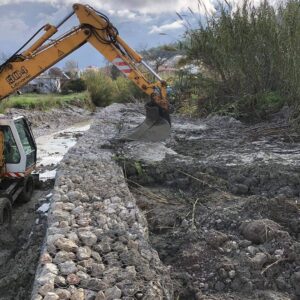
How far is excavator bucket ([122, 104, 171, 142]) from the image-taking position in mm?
9680

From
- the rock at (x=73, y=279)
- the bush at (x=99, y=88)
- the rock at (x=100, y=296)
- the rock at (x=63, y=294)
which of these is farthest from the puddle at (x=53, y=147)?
the bush at (x=99, y=88)

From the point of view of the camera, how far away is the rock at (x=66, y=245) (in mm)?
4242

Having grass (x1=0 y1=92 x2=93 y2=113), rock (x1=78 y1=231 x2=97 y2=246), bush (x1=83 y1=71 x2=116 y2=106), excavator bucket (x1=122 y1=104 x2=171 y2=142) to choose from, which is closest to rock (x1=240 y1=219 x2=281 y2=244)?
rock (x1=78 y1=231 x2=97 y2=246)

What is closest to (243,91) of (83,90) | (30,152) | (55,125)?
(30,152)

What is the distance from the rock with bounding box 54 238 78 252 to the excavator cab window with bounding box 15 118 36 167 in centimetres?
407

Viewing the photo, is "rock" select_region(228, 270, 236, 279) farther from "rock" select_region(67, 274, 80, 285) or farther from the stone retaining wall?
"rock" select_region(67, 274, 80, 285)

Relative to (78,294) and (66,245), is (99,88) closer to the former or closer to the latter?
(66,245)

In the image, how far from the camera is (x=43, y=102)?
25.5m

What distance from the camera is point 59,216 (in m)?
5.10

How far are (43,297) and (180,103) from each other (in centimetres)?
1371

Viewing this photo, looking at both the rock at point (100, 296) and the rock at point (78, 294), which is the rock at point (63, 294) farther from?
the rock at point (100, 296)

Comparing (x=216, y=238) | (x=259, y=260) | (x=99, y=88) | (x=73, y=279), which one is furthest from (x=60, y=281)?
(x=99, y=88)

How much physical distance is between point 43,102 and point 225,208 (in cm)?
2141

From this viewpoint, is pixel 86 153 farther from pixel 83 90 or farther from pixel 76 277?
pixel 83 90
